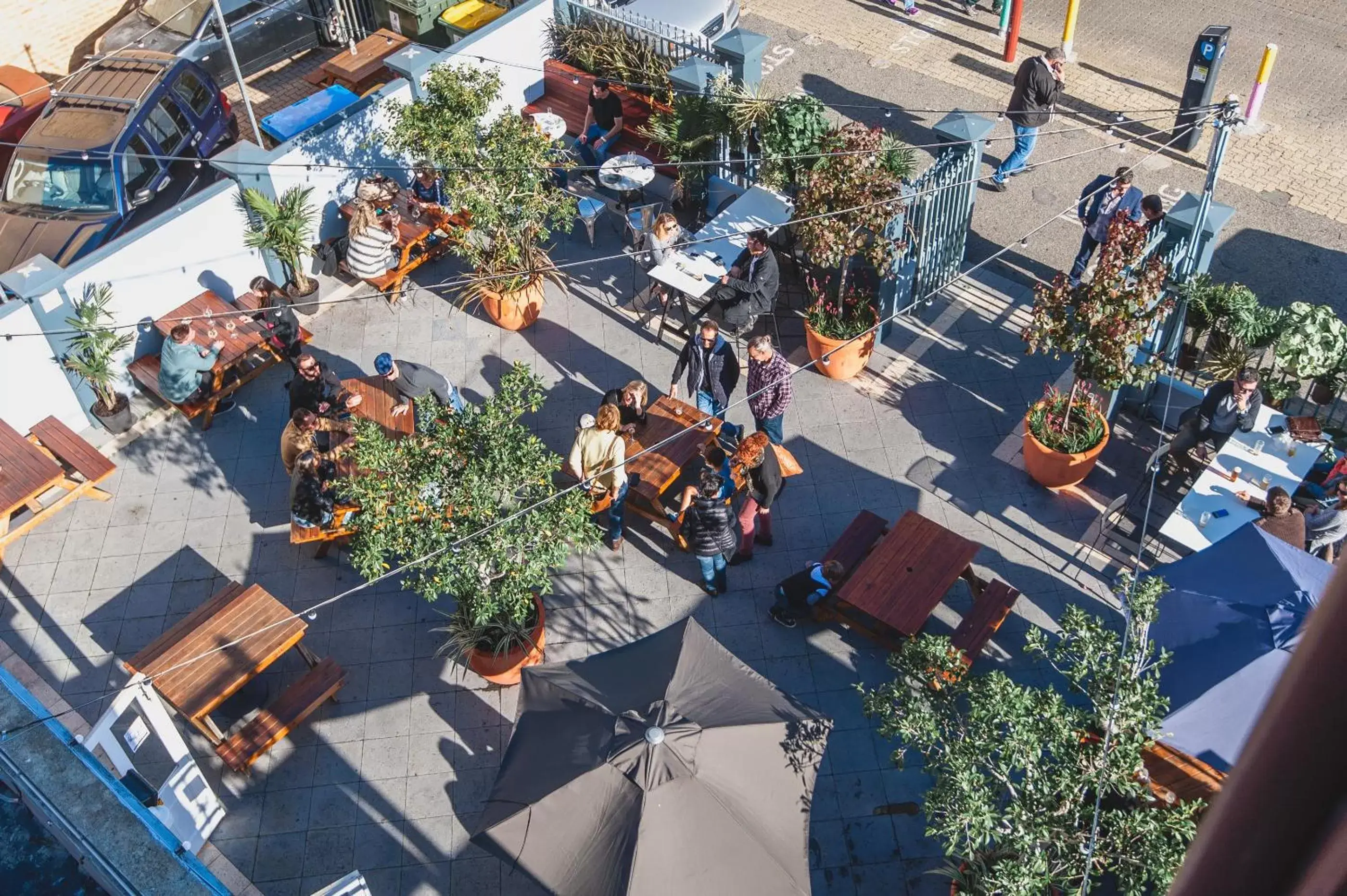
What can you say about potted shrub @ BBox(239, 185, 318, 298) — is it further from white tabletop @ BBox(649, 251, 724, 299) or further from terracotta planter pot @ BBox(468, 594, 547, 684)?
terracotta planter pot @ BBox(468, 594, 547, 684)

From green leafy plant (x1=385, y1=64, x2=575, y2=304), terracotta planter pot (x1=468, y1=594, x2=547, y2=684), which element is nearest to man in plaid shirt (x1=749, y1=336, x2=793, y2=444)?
terracotta planter pot (x1=468, y1=594, x2=547, y2=684)

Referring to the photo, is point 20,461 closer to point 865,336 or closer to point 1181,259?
point 865,336

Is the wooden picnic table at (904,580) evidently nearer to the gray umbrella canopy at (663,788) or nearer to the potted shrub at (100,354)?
the gray umbrella canopy at (663,788)

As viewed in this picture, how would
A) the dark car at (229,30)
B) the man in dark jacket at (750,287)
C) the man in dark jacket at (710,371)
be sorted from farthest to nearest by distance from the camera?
the dark car at (229,30) → the man in dark jacket at (750,287) → the man in dark jacket at (710,371)

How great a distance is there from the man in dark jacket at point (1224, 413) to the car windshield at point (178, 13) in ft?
51.0

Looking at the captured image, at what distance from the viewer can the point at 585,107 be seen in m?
16.1

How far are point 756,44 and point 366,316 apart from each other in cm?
567

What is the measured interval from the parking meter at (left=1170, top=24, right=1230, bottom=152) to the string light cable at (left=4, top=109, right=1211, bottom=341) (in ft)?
0.64

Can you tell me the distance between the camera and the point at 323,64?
17828mm

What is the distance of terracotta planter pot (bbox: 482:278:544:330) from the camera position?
1324 cm

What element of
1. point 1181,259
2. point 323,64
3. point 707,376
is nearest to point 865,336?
point 707,376

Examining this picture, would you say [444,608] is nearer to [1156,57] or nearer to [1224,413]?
[1224,413]

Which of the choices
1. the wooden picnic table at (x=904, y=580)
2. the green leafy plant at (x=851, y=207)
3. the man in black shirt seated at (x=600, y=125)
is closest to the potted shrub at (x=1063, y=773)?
the wooden picnic table at (x=904, y=580)

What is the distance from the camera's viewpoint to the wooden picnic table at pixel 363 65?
17078 millimetres
